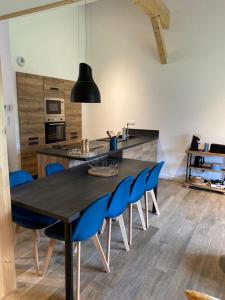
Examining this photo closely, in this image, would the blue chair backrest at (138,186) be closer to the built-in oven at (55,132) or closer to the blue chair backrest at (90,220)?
the blue chair backrest at (90,220)

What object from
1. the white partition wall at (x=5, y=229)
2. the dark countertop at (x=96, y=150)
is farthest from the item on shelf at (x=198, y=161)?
the white partition wall at (x=5, y=229)

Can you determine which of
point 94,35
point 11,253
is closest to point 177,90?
point 94,35

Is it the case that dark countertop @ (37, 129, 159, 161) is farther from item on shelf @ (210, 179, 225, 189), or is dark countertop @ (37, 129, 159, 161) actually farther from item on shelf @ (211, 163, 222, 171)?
item on shelf @ (210, 179, 225, 189)

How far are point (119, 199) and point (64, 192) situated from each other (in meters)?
0.51

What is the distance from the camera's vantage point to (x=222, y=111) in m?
4.30

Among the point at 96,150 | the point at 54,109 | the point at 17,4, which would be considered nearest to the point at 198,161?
the point at 96,150

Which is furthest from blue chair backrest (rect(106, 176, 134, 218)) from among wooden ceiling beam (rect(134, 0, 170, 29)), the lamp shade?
wooden ceiling beam (rect(134, 0, 170, 29))

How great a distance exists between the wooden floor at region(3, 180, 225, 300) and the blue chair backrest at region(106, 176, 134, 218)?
0.49 meters

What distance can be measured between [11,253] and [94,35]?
16.6 feet

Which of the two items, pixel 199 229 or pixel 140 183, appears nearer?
pixel 140 183

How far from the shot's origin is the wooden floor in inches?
72.8

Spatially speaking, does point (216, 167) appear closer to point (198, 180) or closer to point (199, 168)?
point (199, 168)

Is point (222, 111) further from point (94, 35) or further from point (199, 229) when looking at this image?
point (94, 35)

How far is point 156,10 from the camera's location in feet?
12.0
